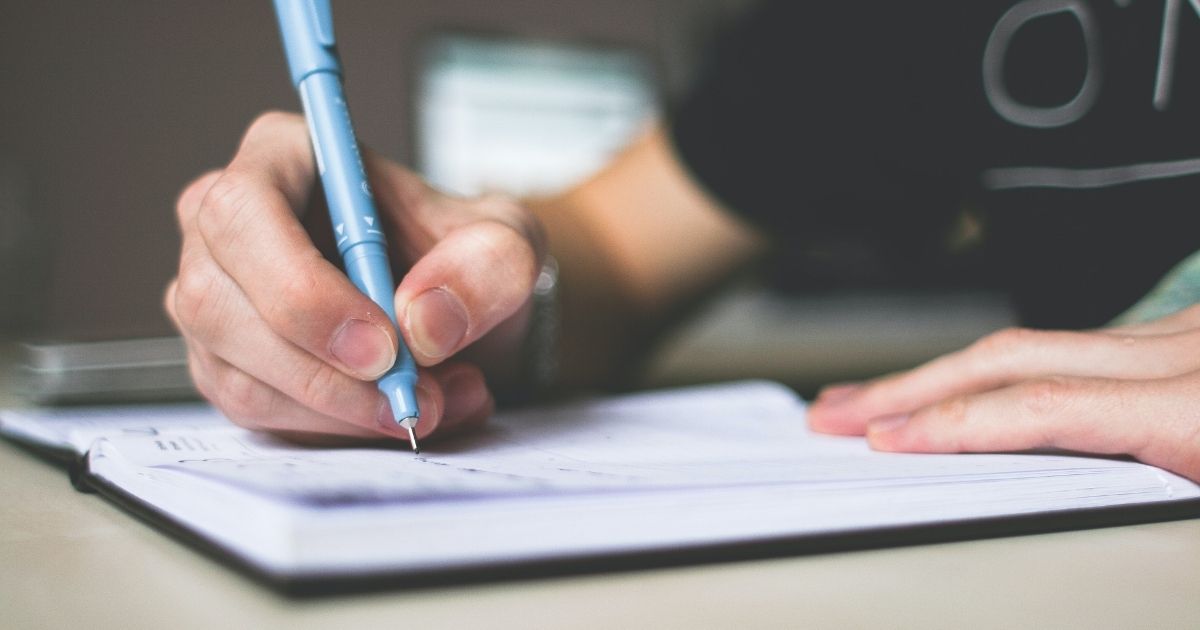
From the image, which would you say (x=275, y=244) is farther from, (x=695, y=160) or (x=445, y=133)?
(x=445, y=133)

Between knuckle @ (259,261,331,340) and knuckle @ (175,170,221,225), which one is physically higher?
knuckle @ (175,170,221,225)

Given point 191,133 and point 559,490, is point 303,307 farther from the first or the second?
point 191,133

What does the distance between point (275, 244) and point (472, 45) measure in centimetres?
143

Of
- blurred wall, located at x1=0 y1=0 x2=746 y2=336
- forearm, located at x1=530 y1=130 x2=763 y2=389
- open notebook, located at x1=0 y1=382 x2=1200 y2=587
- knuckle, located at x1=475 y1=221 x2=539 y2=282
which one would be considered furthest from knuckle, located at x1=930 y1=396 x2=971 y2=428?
blurred wall, located at x1=0 y1=0 x2=746 y2=336

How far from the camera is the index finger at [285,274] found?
30 centimetres

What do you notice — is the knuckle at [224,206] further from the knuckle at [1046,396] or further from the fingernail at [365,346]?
the knuckle at [1046,396]

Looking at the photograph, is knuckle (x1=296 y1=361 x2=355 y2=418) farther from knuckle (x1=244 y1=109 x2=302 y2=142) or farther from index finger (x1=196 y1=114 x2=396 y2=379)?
knuckle (x1=244 y1=109 x2=302 y2=142)

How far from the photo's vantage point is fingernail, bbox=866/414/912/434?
36 cm

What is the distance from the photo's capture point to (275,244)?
312 mm

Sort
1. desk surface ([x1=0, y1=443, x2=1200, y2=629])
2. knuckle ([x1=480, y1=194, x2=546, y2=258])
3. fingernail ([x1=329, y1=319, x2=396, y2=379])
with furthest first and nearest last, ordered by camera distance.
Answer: knuckle ([x1=480, y1=194, x2=546, y2=258]) → fingernail ([x1=329, y1=319, x2=396, y2=379]) → desk surface ([x1=0, y1=443, x2=1200, y2=629])

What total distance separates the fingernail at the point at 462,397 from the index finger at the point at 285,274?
0.07m

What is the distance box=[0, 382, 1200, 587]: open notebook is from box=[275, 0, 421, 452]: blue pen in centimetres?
3

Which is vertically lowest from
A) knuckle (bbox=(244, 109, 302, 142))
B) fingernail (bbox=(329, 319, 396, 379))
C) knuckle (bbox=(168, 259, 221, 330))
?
fingernail (bbox=(329, 319, 396, 379))

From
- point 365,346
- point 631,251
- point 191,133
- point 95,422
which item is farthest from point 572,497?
point 191,133
